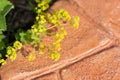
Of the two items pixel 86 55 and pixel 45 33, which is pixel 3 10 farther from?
pixel 86 55

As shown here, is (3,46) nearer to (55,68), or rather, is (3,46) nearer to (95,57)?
(55,68)

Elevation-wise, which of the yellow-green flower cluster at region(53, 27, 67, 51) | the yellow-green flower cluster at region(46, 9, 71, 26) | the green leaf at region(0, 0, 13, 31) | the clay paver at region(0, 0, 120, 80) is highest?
the green leaf at region(0, 0, 13, 31)

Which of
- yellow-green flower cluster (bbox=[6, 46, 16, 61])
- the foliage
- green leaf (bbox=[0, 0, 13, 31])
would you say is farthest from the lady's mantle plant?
green leaf (bbox=[0, 0, 13, 31])

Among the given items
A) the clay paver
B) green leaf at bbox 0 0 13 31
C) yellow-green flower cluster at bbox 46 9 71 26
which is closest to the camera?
green leaf at bbox 0 0 13 31

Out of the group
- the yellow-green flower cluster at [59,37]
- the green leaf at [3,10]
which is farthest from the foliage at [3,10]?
the yellow-green flower cluster at [59,37]

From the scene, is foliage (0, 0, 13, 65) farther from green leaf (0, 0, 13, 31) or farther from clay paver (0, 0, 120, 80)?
clay paver (0, 0, 120, 80)

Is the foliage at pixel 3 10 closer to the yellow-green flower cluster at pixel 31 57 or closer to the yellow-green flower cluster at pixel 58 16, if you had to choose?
the yellow-green flower cluster at pixel 31 57

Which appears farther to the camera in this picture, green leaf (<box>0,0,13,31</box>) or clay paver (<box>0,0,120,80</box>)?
clay paver (<box>0,0,120,80</box>)
